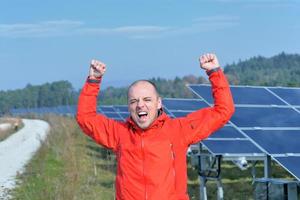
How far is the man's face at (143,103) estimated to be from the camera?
412 cm

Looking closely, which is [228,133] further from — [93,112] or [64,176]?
[93,112]

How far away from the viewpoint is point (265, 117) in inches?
346

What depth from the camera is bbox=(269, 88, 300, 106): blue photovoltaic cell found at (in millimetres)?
9672

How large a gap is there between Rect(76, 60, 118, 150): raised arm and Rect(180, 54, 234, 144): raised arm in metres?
0.48

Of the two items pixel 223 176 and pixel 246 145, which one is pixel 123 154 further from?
pixel 223 176

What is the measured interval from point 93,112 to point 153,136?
504mm

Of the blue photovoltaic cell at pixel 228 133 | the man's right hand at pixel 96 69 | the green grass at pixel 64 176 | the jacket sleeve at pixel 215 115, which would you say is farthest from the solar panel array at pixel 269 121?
the man's right hand at pixel 96 69

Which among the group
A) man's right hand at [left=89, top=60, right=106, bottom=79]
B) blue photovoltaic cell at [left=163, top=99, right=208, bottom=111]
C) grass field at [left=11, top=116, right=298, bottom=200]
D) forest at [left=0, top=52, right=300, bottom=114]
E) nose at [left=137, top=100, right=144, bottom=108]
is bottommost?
grass field at [left=11, top=116, right=298, bottom=200]

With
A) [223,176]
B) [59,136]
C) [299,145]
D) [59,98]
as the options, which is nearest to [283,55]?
[59,98]

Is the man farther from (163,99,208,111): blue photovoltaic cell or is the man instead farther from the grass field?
(163,99,208,111): blue photovoltaic cell

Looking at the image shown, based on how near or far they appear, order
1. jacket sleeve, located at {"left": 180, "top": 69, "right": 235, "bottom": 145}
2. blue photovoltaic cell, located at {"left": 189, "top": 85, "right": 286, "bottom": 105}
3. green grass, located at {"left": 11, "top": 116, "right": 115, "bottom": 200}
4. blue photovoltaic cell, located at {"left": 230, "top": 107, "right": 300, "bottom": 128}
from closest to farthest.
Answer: jacket sleeve, located at {"left": 180, "top": 69, "right": 235, "bottom": 145}
blue photovoltaic cell, located at {"left": 230, "top": 107, "right": 300, "bottom": 128}
blue photovoltaic cell, located at {"left": 189, "top": 85, "right": 286, "bottom": 105}
green grass, located at {"left": 11, "top": 116, "right": 115, "bottom": 200}

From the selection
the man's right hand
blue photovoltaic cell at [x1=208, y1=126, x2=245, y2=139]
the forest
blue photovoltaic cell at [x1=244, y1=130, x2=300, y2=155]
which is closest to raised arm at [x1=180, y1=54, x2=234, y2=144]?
the man's right hand

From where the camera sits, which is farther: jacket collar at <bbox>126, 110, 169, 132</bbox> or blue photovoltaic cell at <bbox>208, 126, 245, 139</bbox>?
blue photovoltaic cell at <bbox>208, 126, 245, 139</bbox>

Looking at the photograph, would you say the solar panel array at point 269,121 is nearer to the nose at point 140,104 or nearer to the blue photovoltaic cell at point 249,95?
the blue photovoltaic cell at point 249,95
